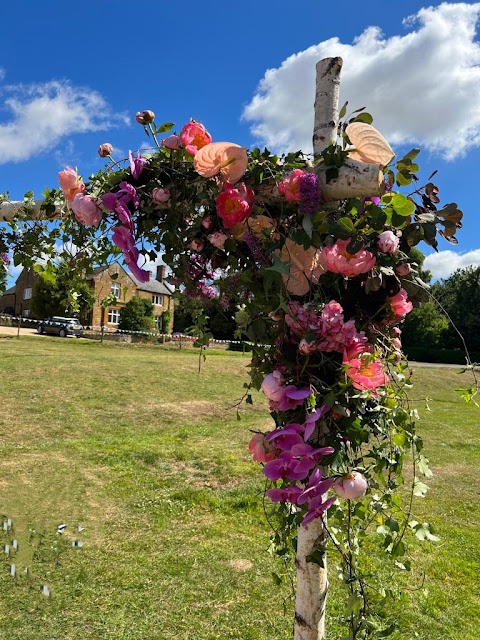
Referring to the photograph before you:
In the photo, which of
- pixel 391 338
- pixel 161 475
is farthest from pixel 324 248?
pixel 161 475

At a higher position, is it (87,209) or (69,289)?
(87,209)

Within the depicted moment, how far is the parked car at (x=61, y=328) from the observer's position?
99.7ft

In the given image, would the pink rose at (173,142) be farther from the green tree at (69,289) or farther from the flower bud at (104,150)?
the green tree at (69,289)

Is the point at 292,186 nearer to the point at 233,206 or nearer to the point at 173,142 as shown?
the point at 233,206

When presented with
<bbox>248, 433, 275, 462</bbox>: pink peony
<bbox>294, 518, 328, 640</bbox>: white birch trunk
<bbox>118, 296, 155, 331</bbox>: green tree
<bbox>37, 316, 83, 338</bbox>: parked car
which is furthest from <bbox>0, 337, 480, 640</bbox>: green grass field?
<bbox>118, 296, 155, 331</bbox>: green tree

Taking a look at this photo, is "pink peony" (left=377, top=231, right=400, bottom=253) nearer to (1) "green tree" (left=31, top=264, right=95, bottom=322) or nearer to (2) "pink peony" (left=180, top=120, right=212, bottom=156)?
(2) "pink peony" (left=180, top=120, right=212, bottom=156)

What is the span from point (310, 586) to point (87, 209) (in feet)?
6.04

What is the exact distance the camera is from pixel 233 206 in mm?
1761

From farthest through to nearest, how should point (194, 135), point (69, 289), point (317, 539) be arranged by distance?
point (69, 289) → point (317, 539) → point (194, 135)

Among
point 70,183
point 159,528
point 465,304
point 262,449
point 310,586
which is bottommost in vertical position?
point 159,528

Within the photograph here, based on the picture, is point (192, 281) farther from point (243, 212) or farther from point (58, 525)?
point (58, 525)

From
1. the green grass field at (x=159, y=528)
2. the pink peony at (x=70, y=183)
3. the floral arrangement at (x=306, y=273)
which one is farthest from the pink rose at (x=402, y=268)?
the green grass field at (x=159, y=528)

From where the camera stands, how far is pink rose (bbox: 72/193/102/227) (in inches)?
77.5

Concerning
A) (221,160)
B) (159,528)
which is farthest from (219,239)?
(159,528)
